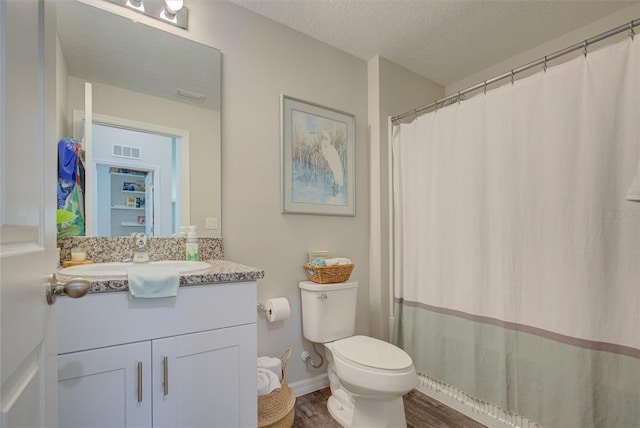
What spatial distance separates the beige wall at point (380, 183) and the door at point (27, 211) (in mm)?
1886

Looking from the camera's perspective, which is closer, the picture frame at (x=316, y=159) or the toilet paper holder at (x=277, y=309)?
the toilet paper holder at (x=277, y=309)

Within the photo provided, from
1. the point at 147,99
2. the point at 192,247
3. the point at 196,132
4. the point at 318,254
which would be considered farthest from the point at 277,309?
the point at 147,99

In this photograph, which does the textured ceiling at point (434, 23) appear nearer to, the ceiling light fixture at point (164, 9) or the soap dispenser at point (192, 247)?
the ceiling light fixture at point (164, 9)

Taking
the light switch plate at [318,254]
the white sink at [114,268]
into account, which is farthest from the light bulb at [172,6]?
the light switch plate at [318,254]

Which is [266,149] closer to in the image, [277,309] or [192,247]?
[192,247]

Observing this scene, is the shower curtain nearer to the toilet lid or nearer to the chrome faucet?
the toilet lid

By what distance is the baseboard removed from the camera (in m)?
1.93

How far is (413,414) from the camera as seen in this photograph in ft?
5.85

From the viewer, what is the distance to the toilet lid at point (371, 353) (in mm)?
1453

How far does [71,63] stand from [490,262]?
2.29 meters

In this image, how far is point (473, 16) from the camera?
1871mm

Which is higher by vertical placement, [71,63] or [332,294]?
[71,63]

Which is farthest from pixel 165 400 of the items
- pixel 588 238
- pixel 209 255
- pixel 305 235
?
pixel 588 238

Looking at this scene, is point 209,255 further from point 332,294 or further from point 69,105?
point 69,105
